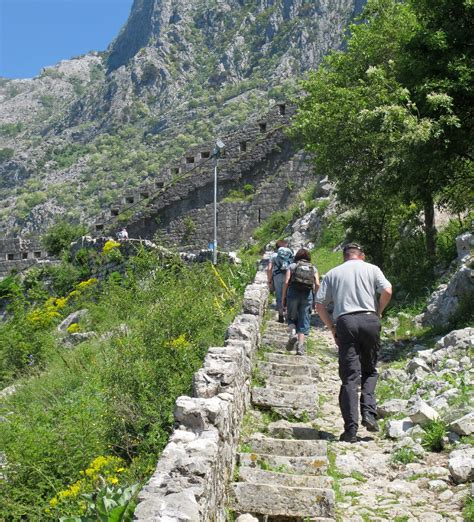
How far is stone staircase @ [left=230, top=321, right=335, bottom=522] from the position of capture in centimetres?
460

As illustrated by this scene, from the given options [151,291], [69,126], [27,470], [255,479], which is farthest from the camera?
[69,126]

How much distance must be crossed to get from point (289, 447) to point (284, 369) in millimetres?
2479

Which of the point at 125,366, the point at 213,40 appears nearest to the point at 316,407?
the point at 125,366

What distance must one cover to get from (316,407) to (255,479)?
1.96 meters

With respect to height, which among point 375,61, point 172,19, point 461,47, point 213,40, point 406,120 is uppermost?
point 172,19

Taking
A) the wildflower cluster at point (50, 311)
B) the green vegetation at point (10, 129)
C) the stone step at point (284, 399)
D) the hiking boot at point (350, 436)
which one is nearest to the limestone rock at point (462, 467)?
the hiking boot at point (350, 436)

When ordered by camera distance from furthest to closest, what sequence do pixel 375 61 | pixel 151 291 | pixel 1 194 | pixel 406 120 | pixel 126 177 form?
1. pixel 1 194
2. pixel 126 177
3. pixel 375 61
4. pixel 151 291
5. pixel 406 120

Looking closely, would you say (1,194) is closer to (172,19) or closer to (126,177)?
(126,177)

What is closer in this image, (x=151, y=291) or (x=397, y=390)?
(x=397, y=390)

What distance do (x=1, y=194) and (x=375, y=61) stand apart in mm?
99950

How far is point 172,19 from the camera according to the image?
13050 centimetres

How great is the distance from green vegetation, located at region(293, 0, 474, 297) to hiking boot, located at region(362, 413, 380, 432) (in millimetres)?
4975

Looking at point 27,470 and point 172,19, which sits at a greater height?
point 172,19

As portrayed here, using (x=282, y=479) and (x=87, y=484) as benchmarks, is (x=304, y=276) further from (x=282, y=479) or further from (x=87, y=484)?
(x=87, y=484)
